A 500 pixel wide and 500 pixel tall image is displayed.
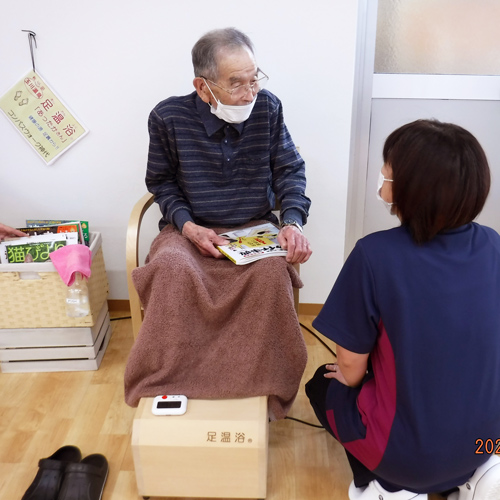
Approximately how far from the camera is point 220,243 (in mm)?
1522

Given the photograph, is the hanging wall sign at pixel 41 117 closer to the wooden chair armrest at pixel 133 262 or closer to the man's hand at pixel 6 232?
the man's hand at pixel 6 232

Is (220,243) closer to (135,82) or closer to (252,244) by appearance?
(252,244)

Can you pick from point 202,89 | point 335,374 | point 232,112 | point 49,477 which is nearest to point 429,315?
point 335,374

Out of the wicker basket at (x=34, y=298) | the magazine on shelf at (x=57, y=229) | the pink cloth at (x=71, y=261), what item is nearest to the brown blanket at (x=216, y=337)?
the pink cloth at (x=71, y=261)

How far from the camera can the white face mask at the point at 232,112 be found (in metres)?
1.50

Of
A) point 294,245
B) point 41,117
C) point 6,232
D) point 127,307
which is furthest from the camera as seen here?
point 127,307

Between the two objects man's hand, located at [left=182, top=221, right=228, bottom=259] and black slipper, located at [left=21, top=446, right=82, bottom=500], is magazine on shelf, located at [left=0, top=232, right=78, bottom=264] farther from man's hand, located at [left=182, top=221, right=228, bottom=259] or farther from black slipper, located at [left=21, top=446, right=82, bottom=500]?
black slipper, located at [left=21, top=446, right=82, bottom=500]

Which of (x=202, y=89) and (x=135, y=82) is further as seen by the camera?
(x=135, y=82)

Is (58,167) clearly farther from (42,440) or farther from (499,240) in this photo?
(499,240)

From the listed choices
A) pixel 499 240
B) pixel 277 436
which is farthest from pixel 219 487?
pixel 499 240

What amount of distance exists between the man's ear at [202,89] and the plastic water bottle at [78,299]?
28.9 inches

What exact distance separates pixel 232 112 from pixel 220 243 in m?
0.40

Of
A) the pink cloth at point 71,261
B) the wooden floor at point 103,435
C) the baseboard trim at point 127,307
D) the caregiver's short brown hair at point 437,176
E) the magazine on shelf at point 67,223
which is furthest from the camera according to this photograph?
the baseboard trim at point 127,307
